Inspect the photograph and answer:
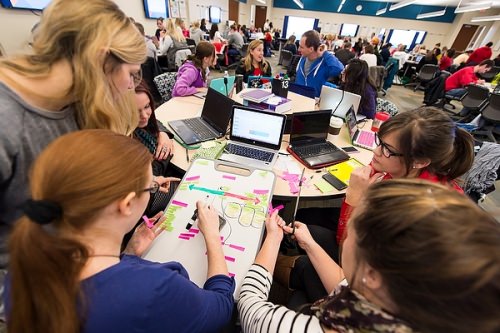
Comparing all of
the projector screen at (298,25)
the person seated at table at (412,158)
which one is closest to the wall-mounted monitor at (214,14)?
the projector screen at (298,25)

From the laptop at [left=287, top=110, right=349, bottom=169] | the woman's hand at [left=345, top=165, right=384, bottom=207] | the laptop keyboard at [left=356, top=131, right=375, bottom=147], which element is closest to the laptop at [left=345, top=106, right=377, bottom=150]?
the laptop keyboard at [left=356, top=131, right=375, bottom=147]

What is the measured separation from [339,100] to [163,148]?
5.63 feet

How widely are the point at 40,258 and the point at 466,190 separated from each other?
2.27m

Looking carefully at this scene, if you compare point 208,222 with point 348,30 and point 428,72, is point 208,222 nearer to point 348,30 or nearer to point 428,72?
point 428,72

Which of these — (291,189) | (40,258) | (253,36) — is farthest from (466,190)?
(253,36)

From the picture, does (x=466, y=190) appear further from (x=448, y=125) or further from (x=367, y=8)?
(x=367, y=8)

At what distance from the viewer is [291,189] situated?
4.58 ft

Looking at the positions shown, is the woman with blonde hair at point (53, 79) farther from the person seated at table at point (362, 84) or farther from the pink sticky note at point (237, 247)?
the person seated at table at point (362, 84)

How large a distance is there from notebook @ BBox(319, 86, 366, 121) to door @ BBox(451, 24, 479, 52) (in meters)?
13.4

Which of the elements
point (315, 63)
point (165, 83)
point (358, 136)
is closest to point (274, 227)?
point (358, 136)

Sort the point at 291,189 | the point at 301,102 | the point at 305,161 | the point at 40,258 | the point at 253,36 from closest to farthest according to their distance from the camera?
the point at 40,258 < the point at 291,189 < the point at 305,161 < the point at 301,102 < the point at 253,36

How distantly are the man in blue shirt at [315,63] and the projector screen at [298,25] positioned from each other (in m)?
12.5

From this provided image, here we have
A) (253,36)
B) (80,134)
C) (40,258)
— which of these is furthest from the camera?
(253,36)

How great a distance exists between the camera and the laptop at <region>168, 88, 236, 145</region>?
178cm
